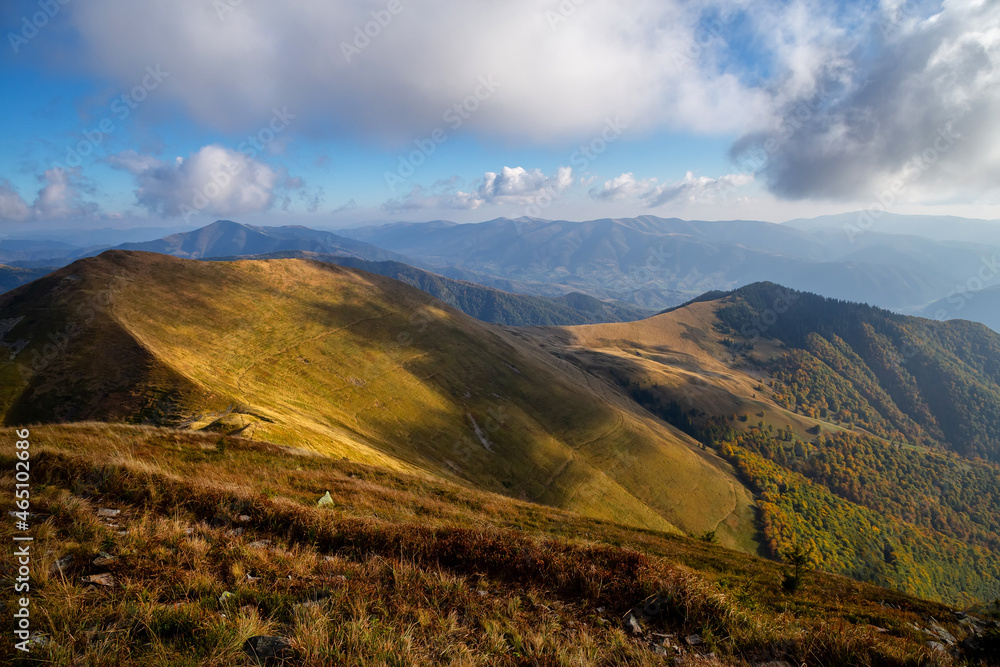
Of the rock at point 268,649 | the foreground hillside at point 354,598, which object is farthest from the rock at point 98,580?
the rock at point 268,649

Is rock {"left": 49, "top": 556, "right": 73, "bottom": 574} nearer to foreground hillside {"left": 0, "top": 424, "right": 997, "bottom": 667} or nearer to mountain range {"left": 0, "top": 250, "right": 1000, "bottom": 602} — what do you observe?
foreground hillside {"left": 0, "top": 424, "right": 997, "bottom": 667}

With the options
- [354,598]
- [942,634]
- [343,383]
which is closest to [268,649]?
[354,598]

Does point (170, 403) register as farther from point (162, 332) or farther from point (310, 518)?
point (310, 518)

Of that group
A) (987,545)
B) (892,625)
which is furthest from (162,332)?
(987,545)

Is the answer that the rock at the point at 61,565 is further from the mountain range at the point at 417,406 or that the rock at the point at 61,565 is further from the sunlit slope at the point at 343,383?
the sunlit slope at the point at 343,383

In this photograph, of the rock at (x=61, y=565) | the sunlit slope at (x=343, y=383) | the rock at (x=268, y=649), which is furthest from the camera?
the sunlit slope at (x=343, y=383)
